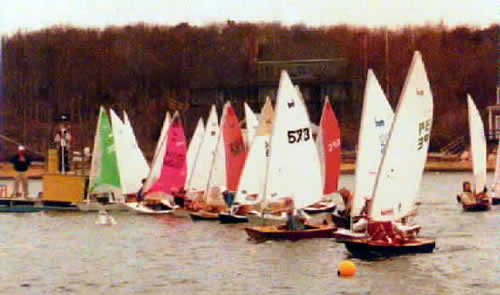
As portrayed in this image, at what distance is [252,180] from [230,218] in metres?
2.18

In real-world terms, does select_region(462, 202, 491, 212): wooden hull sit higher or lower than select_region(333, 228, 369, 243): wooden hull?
lower

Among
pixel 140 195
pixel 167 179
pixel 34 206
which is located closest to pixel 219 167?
pixel 167 179

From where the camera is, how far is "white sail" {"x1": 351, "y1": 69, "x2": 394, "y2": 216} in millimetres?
46219

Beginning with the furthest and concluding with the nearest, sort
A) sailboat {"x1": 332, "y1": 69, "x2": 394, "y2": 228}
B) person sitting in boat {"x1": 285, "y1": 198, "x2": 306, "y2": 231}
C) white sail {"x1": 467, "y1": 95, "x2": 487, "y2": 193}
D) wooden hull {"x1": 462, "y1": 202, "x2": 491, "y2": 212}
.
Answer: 1. wooden hull {"x1": 462, "y1": 202, "x2": 491, "y2": 212}
2. white sail {"x1": 467, "y1": 95, "x2": 487, "y2": 193}
3. sailboat {"x1": 332, "y1": 69, "x2": 394, "y2": 228}
4. person sitting in boat {"x1": 285, "y1": 198, "x2": 306, "y2": 231}

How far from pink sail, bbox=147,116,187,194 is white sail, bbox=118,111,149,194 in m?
Result: 4.95

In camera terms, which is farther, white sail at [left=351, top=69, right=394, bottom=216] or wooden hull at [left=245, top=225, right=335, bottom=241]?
white sail at [left=351, top=69, right=394, bottom=216]

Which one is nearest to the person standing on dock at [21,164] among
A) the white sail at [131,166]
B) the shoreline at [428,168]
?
the white sail at [131,166]

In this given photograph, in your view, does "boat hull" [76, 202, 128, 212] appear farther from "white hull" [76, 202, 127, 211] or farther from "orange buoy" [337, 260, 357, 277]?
"orange buoy" [337, 260, 357, 277]

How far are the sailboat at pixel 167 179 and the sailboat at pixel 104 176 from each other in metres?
2.04

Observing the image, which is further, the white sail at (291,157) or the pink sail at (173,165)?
the pink sail at (173,165)

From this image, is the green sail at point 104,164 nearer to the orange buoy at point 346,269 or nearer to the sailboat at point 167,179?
the sailboat at point 167,179

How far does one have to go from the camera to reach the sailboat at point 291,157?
4884 centimetres

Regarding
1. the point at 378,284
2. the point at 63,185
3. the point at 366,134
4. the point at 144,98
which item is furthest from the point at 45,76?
the point at 378,284

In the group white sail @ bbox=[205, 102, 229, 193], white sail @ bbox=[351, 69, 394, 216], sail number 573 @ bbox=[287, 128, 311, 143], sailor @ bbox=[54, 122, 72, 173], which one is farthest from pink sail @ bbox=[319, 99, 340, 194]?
sailor @ bbox=[54, 122, 72, 173]
